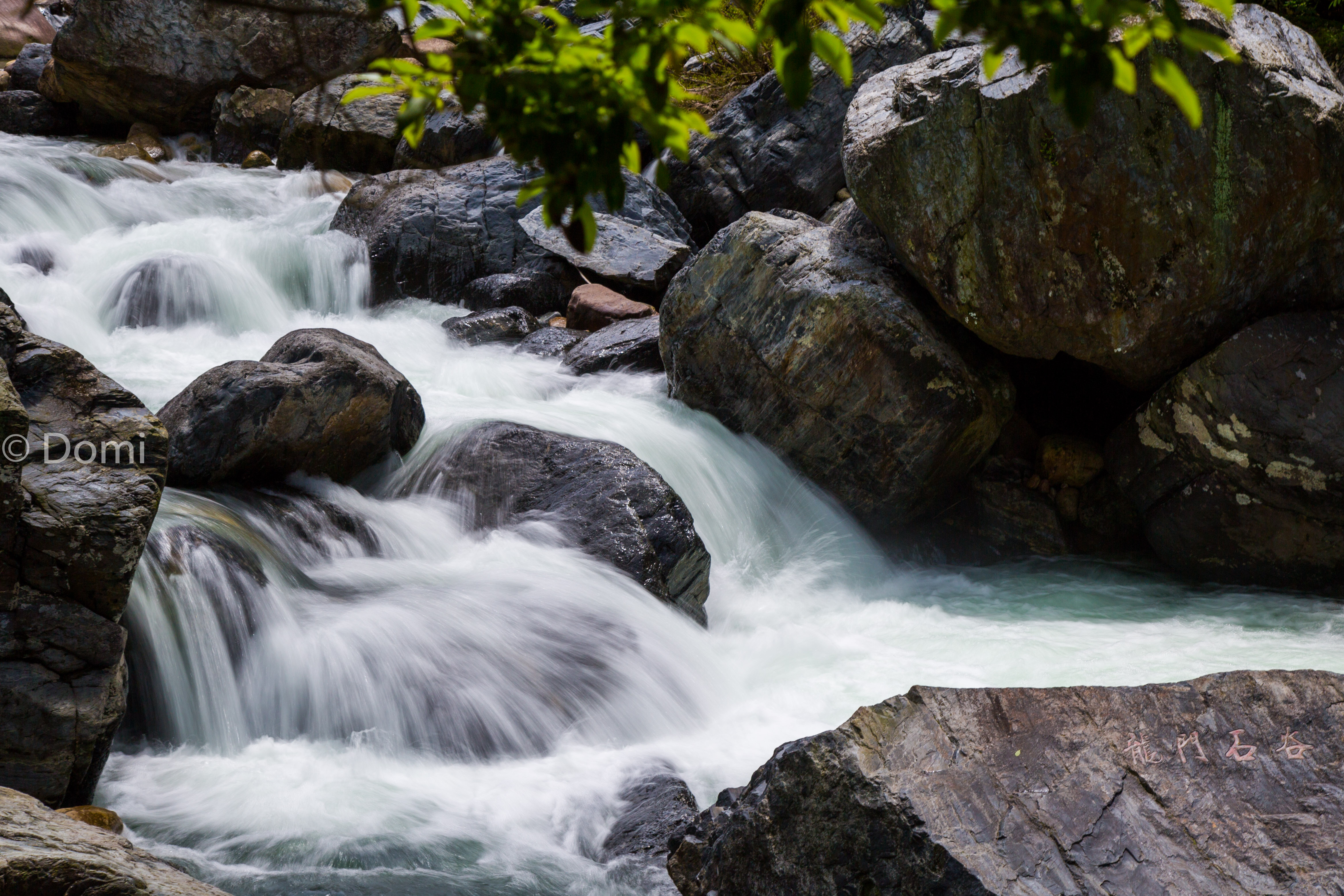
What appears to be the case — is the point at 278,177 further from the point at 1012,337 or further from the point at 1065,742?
the point at 1065,742

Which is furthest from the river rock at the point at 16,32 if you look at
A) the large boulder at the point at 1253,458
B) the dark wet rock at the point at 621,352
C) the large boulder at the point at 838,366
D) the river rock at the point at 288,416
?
the large boulder at the point at 1253,458

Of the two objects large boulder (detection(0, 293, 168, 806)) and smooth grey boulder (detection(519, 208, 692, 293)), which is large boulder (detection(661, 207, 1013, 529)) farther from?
large boulder (detection(0, 293, 168, 806))

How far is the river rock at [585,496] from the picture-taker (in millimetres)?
6039

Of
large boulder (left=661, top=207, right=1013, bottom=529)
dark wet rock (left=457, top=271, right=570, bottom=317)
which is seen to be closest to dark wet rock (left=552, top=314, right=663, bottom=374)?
large boulder (left=661, top=207, right=1013, bottom=529)

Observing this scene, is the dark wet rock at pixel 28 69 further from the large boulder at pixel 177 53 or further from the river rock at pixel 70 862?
the river rock at pixel 70 862

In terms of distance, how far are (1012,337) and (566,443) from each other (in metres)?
3.03

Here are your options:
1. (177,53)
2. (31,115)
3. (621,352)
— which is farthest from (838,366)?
(31,115)

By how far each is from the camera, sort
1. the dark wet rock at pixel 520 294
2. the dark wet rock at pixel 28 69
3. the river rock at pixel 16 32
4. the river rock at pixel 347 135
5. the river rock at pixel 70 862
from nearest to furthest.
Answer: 1. the river rock at pixel 70 862
2. the dark wet rock at pixel 520 294
3. the river rock at pixel 347 135
4. the dark wet rock at pixel 28 69
5. the river rock at pixel 16 32

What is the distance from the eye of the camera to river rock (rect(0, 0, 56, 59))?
17625 mm

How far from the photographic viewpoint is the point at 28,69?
15906mm

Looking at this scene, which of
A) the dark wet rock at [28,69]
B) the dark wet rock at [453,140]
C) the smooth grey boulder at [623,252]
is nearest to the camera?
the smooth grey boulder at [623,252]

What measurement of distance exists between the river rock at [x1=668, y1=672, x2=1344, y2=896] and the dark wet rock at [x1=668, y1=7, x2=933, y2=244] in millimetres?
9064

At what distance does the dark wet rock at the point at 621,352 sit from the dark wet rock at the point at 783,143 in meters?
2.99

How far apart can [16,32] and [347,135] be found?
8.92 metres
